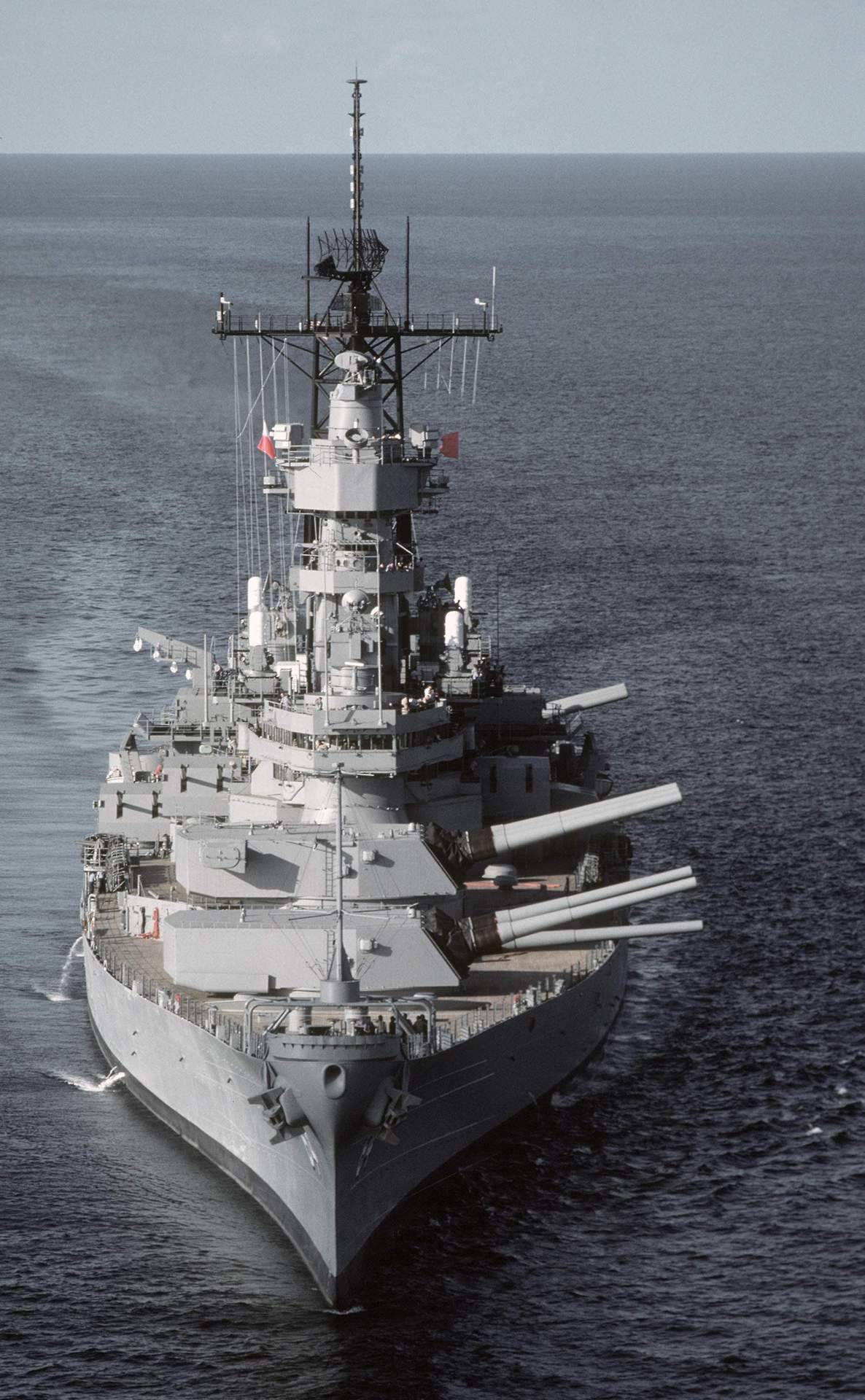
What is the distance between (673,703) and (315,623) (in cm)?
2467

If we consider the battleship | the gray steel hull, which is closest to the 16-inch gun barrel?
the battleship

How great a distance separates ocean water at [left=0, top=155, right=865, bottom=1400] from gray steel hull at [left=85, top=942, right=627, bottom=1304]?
654 millimetres

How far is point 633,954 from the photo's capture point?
56.4 meters

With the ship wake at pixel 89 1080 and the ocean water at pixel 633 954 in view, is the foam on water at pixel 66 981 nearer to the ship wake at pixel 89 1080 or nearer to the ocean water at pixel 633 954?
the ocean water at pixel 633 954

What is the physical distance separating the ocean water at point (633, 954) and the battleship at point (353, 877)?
1.42m

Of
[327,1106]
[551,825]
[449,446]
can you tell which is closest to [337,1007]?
[327,1106]

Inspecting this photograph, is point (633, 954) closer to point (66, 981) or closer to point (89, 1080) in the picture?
point (66, 981)

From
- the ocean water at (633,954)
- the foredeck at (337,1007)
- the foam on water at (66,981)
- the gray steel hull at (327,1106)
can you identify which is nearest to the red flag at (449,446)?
the ocean water at (633,954)

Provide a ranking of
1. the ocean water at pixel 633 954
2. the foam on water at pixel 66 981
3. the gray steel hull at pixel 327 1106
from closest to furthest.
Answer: the ocean water at pixel 633 954 → the gray steel hull at pixel 327 1106 → the foam on water at pixel 66 981

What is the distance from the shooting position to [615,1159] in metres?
44.3

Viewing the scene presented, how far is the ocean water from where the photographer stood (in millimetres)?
38000

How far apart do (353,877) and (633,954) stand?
12596 mm

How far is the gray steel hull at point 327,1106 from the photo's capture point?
4006cm

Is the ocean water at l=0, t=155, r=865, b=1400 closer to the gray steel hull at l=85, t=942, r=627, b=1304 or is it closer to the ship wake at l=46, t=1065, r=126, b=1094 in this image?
the ship wake at l=46, t=1065, r=126, b=1094
